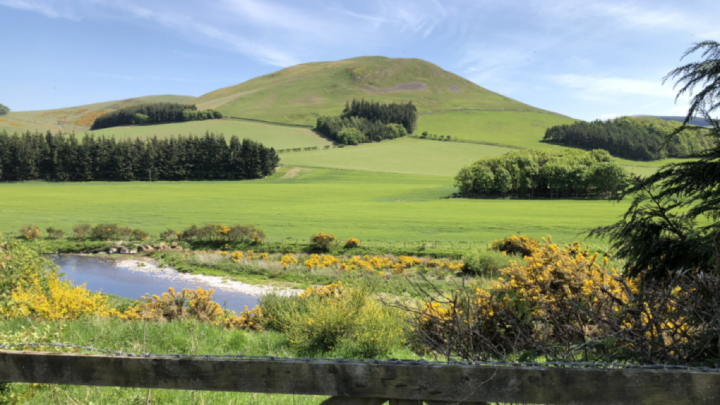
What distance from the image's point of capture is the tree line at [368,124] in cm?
13162

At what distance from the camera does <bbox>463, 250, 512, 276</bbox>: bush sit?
62.1ft

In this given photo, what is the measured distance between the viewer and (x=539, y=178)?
218 ft

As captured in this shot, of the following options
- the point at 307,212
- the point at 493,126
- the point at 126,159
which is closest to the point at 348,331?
the point at 307,212

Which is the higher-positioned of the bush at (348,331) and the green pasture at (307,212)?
the bush at (348,331)

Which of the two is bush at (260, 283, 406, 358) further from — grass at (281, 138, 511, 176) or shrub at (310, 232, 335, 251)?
grass at (281, 138, 511, 176)

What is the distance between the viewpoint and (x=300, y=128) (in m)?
152

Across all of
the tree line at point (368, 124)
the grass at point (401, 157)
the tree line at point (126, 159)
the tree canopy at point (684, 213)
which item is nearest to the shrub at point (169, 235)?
the tree canopy at point (684, 213)

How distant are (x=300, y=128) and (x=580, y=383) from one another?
15413cm

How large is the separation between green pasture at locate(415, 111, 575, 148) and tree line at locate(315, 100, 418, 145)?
8.08 metres

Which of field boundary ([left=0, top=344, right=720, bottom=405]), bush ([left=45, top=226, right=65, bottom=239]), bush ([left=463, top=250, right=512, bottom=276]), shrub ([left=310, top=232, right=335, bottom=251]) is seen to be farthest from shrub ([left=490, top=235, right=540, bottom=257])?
bush ([left=45, top=226, right=65, bottom=239])

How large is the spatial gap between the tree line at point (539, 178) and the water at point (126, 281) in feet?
164

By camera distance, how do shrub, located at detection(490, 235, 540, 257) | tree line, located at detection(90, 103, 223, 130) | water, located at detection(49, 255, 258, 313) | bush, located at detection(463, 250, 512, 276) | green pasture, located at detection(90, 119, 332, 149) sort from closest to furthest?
water, located at detection(49, 255, 258, 313) → bush, located at detection(463, 250, 512, 276) → shrub, located at detection(490, 235, 540, 257) → green pasture, located at detection(90, 119, 332, 149) → tree line, located at detection(90, 103, 223, 130)

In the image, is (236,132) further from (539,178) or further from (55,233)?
(55,233)

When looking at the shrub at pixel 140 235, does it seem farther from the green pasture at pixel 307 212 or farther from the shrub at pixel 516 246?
the shrub at pixel 516 246
